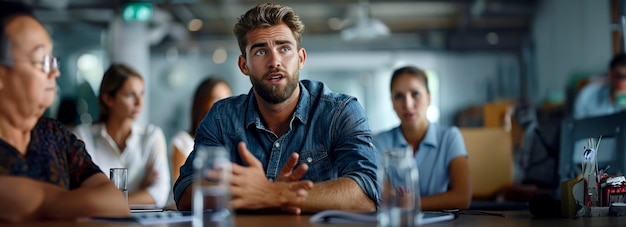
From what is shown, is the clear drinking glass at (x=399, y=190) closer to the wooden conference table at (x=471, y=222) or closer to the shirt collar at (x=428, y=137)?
the wooden conference table at (x=471, y=222)

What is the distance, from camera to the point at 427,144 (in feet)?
12.7

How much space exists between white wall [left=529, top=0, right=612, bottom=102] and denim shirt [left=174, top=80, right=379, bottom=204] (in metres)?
5.35

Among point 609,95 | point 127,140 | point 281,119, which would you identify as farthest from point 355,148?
point 609,95

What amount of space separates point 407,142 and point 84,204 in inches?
89.9

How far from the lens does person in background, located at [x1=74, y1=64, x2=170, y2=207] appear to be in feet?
13.4

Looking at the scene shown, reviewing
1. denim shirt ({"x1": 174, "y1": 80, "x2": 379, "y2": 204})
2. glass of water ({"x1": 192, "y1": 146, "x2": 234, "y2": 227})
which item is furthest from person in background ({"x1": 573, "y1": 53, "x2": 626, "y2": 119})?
glass of water ({"x1": 192, "y1": 146, "x2": 234, "y2": 227})

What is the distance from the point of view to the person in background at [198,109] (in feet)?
14.7

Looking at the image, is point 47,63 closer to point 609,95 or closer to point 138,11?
point 609,95

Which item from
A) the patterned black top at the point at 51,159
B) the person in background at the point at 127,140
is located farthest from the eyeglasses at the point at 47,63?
the person in background at the point at 127,140

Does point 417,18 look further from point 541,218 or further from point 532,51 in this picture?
point 541,218

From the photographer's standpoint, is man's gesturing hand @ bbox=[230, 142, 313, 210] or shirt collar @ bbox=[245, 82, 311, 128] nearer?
man's gesturing hand @ bbox=[230, 142, 313, 210]

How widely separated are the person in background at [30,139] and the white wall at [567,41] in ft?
21.0

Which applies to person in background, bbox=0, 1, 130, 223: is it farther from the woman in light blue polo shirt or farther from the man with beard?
the woman in light blue polo shirt

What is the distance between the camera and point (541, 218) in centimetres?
213
